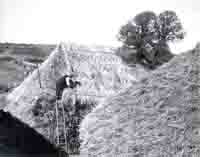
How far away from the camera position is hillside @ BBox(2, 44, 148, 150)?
9305 millimetres

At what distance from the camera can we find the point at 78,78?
9.71 metres

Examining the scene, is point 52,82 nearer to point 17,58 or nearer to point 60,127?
point 60,127

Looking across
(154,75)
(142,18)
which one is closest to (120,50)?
(142,18)

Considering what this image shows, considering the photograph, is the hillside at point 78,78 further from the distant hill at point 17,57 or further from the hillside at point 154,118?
the distant hill at point 17,57

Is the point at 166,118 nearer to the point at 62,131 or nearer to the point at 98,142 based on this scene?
the point at 98,142

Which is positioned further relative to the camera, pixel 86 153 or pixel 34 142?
pixel 34 142

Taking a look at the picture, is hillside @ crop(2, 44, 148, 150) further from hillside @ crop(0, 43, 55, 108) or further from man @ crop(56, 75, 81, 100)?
hillside @ crop(0, 43, 55, 108)

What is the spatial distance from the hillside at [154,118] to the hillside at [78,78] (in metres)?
2.90

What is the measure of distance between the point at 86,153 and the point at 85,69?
16.7ft

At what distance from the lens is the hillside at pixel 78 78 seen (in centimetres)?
930

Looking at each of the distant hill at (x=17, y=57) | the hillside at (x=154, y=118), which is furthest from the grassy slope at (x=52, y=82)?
the distant hill at (x=17, y=57)

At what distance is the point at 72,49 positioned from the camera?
11.4 meters

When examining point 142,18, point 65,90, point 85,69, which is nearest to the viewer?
point 65,90

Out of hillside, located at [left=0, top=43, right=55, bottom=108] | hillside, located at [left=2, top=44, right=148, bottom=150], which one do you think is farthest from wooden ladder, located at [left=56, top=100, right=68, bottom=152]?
hillside, located at [left=0, top=43, right=55, bottom=108]
